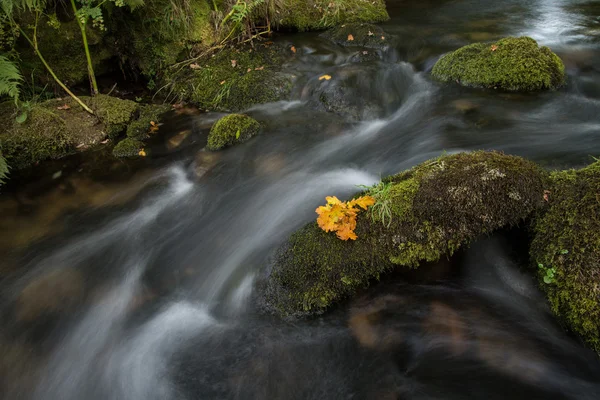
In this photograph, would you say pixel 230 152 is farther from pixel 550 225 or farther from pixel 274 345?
pixel 550 225

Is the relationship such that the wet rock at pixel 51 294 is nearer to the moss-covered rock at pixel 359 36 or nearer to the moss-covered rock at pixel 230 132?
the moss-covered rock at pixel 230 132

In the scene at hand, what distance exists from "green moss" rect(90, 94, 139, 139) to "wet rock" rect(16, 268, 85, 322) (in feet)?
10.1

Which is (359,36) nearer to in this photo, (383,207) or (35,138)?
(383,207)

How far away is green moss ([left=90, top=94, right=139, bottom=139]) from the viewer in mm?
6727

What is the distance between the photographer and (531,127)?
18.0ft

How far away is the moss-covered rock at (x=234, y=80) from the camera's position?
7305 mm

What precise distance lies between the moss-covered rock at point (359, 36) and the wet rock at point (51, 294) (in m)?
6.98

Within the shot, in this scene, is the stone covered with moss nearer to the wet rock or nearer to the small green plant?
the wet rock

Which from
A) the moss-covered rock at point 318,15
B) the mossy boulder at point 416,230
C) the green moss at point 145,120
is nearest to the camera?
the mossy boulder at point 416,230

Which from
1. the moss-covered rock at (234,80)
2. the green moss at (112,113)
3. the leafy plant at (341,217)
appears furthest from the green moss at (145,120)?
the leafy plant at (341,217)

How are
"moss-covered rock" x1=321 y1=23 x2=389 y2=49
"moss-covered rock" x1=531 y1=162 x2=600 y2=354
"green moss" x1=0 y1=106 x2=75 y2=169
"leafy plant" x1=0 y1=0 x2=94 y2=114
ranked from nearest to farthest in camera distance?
"moss-covered rock" x1=531 y1=162 x2=600 y2=354 → "leafy plant" x1=0 y1=0 x2=94 y2=114 → "green moss" x1=0 y1=106 x2=75 y2=169 → "moss-covered rock" x1=321 y1=23 x2=389 y2=49

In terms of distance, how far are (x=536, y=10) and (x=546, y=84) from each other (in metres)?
4.69

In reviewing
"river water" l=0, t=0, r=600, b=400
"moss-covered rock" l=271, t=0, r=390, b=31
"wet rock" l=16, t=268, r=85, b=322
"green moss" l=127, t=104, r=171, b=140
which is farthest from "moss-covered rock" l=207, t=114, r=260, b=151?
"moss-covered rock" l=271, t=0, r=390, b=31

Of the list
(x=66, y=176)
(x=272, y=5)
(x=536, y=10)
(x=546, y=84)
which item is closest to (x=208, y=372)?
(x=66, y=176)
